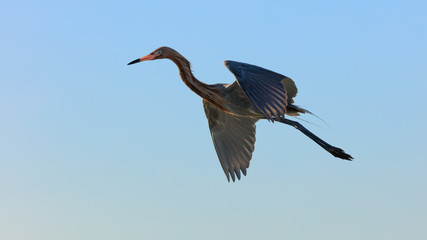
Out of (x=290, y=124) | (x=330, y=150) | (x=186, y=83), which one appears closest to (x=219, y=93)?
(x=186, y=83)

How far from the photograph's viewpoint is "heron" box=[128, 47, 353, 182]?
8.10m

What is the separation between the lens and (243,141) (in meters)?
10.8

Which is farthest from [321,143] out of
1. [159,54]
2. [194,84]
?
[159,54]

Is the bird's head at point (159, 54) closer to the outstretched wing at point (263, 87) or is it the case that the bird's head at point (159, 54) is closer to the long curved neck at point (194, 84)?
the long curved neck at point (194, 84)

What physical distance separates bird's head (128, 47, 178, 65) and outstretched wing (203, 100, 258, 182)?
1936 millimetres

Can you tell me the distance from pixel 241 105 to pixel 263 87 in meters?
1.28

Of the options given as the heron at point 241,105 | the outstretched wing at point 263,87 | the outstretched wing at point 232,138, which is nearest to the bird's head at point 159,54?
the heron at point 241,105

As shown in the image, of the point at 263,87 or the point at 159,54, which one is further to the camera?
the point at 159,54

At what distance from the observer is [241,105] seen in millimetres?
9484

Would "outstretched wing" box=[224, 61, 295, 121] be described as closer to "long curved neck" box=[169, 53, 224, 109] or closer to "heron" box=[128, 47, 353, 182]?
"heron" box=[128, 47, 353, 182]

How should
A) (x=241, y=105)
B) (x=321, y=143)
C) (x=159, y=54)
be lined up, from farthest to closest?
(x=321, y=143) < (x=241, y=105) < (x=159, y=54)

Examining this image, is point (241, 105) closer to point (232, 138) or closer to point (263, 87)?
point (263, 87)

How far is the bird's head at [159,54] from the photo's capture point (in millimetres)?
8961

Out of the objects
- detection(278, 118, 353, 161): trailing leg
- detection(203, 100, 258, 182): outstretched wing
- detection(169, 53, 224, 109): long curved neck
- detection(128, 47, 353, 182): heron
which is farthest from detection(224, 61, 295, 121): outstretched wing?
detection(203, 100, 258, 182): outstretched wing
